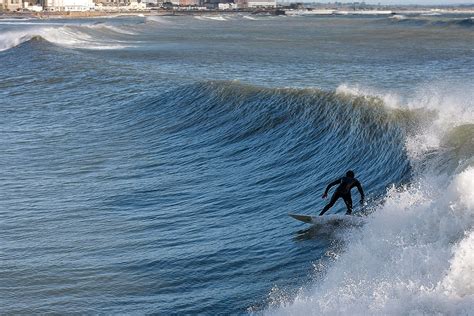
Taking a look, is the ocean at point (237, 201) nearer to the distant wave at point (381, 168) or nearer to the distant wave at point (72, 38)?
the distant wave at point (381, 168)

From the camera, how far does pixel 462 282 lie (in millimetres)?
10094

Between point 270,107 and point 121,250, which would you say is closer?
point 121,250

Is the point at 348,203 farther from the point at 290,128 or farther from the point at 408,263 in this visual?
the point at 290,128

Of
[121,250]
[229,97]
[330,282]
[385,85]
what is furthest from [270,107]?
[330,282]

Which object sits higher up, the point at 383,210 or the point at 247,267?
the point at 383,210

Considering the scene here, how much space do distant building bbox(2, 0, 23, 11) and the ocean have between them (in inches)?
5671

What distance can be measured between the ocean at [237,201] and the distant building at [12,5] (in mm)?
144051

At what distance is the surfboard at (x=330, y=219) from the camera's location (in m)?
14.2

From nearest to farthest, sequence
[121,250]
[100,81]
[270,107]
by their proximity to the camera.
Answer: [121,250] → [270,107] → [100,81]

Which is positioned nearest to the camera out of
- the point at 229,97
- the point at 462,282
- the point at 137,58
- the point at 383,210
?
the point at 462,282

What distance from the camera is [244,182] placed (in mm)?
20188

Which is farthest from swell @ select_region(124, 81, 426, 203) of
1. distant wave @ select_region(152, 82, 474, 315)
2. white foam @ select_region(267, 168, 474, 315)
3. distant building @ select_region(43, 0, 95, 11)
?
distant building @ select_region(43, 0, 95, 11)

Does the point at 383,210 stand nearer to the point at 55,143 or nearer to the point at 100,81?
the point at 55,143

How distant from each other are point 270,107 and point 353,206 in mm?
10902
